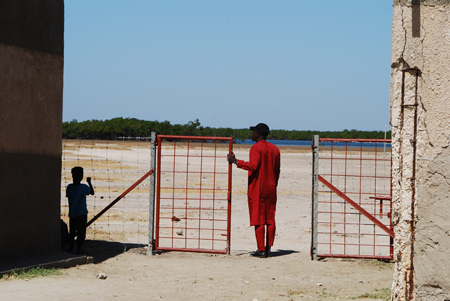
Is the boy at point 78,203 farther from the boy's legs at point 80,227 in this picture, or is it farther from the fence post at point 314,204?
the fence post at point 314,204

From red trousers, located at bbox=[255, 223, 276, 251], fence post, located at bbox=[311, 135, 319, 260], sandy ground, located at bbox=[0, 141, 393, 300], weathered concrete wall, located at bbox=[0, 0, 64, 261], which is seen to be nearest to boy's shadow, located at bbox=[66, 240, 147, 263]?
sandy ground, located at bbox=[0, 141, 393, 300]

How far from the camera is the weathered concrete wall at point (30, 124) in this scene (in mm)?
8602

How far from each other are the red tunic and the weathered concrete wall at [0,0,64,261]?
3.04 m

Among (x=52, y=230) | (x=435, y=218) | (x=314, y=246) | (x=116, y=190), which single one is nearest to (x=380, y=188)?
(x=116, y=190)

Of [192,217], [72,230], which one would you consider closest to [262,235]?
[72,230]

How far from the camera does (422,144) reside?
19.9ft

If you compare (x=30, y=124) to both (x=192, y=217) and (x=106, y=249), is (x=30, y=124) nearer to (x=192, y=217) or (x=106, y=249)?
(x=106, y=249)

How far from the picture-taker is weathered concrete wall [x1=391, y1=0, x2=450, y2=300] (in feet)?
19.6

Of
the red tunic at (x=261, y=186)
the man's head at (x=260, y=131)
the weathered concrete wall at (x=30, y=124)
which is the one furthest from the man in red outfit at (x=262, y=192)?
the weathered concrete wall at (x=30, y=124)

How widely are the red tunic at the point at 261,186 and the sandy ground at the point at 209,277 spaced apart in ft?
2.32

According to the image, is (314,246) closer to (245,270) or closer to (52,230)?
(245,270)

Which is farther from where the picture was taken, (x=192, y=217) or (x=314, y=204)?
(x=192, y=217)

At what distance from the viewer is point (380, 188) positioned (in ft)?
77.7

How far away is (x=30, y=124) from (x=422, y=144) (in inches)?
220
